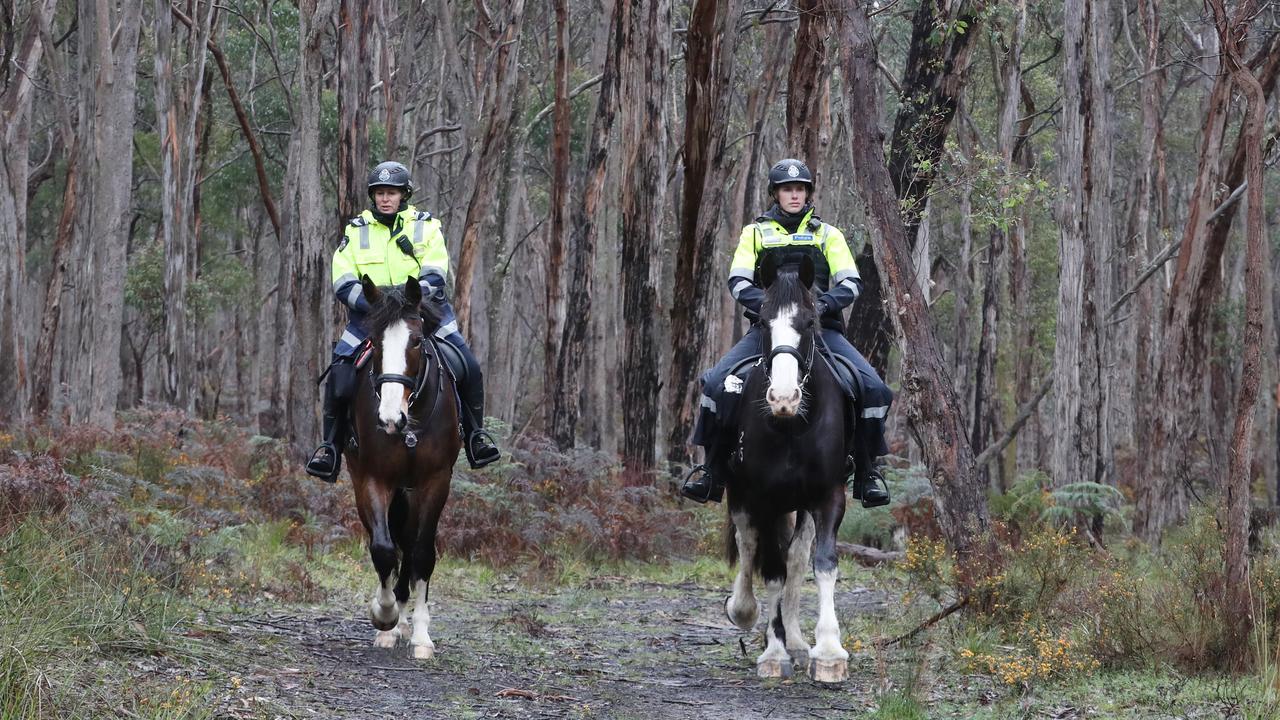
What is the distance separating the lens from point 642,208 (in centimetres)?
1811

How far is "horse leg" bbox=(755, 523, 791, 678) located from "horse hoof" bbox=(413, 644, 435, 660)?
6.74 feet

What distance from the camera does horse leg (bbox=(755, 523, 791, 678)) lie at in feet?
27.0

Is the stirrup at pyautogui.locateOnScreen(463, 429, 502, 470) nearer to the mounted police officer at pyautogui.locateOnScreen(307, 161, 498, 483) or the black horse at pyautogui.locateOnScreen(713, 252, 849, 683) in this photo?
the mounted police officer at pyautogui.locateOnScreen(307, 161, 498, 483)

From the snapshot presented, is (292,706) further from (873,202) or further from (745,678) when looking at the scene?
(873,202)

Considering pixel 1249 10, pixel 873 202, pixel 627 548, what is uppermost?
pixel 1249 10

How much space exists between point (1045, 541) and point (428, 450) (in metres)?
4.13

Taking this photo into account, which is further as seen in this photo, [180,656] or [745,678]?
[745,678]

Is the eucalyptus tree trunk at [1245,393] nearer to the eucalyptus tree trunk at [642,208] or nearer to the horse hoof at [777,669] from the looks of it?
the horse hoof at [777,669]

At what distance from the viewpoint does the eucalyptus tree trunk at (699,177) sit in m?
17.2

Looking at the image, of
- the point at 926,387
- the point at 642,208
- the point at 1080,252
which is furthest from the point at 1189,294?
the point at 926,387

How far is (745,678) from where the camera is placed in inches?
327

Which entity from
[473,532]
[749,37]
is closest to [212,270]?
[749,37]

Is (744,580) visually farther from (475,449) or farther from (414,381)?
(414,381)

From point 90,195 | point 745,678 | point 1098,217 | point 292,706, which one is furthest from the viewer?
point 90,195
